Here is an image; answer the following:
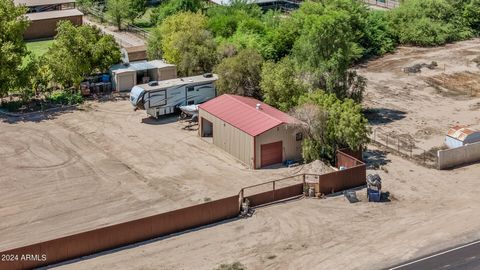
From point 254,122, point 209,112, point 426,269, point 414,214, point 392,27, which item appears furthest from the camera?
point 392,27

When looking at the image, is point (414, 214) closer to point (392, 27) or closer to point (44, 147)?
point (44, 147)

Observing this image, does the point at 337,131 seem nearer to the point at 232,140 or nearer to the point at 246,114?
the point at 246,114

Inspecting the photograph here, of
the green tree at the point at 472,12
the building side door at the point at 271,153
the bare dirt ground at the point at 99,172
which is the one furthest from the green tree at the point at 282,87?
the green tree at the point at 472,12

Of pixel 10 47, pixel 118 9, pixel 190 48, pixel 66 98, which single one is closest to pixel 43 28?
pixel 118 9

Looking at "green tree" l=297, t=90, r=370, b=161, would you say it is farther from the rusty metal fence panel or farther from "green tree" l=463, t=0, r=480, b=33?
"green tree" l=463, t=0, r=480, b=33

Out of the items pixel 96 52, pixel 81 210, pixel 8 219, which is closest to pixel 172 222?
pixel 81 210

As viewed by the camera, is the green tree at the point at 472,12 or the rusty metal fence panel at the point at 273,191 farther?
the green tree at the point at 472,12

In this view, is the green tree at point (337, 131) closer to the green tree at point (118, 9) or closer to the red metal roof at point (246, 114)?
the red metal roof at point (246, 114)
